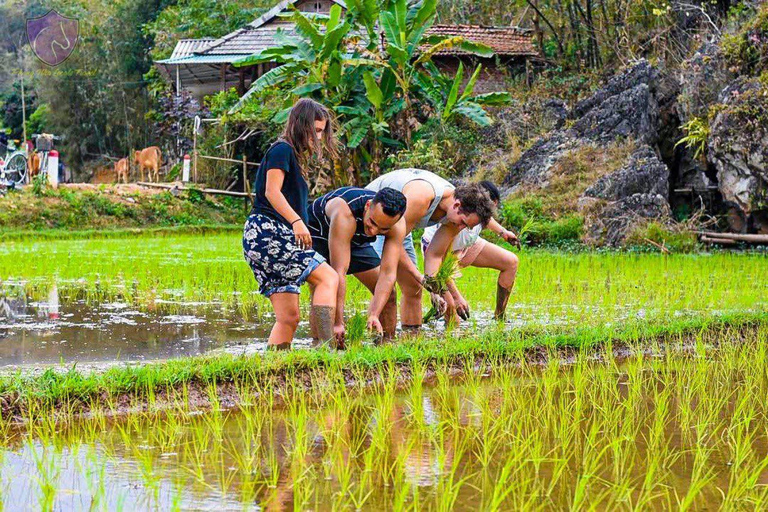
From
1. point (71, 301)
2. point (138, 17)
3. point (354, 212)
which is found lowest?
point (71, 301)

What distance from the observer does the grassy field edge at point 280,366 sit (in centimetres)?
347

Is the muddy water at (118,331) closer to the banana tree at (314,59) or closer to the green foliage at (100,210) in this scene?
the banana tree at (314,59)

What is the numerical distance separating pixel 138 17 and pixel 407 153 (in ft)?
63.9

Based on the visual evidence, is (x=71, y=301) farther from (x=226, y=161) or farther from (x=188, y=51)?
(x=188, y=51)

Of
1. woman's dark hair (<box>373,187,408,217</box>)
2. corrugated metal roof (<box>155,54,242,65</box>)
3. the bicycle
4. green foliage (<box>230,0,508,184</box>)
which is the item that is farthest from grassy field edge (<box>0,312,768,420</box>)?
corrugated metal roof (<box>155,54,242,65</box>)

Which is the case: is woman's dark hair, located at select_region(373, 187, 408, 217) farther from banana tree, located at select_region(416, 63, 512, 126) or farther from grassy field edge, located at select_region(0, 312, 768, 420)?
banana tree, located at select_region(416, 63, 512, 126)

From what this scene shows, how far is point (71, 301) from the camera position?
701 cm

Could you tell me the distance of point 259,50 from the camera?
893 inches

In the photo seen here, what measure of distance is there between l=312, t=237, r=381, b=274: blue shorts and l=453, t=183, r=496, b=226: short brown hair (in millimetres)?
542

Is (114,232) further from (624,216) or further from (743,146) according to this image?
(743,146)

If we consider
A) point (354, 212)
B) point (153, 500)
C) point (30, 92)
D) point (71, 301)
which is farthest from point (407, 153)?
point (30, 92)

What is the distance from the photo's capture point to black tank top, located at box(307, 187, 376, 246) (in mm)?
4676

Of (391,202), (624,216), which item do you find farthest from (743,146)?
(391,202)

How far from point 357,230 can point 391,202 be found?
1.69 ft
